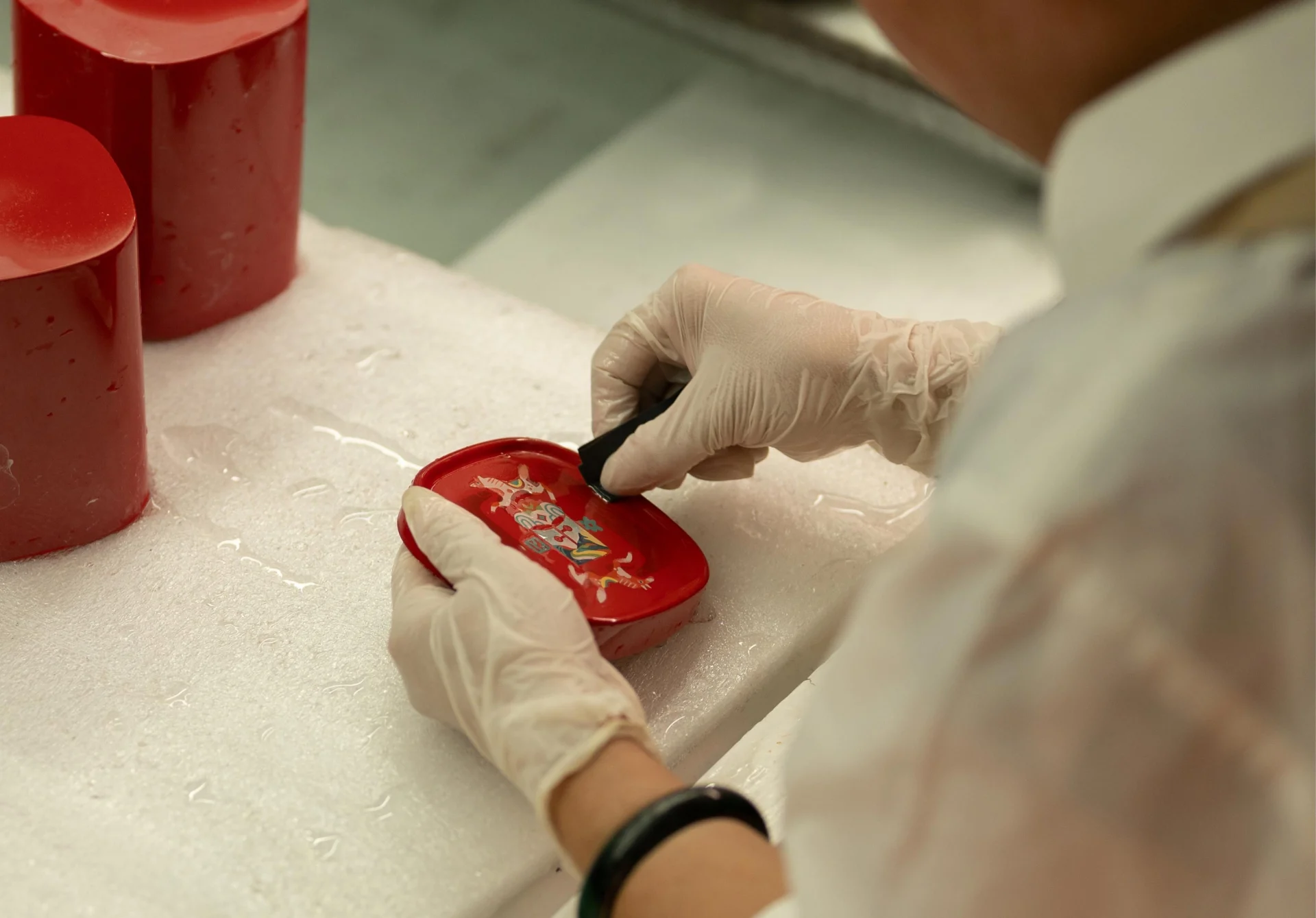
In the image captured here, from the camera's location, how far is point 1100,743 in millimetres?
561

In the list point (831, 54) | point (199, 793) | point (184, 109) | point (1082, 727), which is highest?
point (1082, 727)

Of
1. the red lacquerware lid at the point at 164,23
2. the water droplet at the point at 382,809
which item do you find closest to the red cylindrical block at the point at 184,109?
the red lacquerware lid at the point at 164,23

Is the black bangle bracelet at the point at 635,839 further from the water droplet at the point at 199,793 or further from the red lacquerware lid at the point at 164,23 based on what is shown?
the red lacquerware lid at the point at 164,23

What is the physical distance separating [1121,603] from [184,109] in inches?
42.1

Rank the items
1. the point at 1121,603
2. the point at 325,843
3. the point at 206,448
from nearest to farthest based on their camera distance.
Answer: the point at 1121,603 < the point at 325,843 < the point at 206,448

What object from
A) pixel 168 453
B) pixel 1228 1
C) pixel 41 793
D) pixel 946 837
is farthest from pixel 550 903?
pixel 1228 1

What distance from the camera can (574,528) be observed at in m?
1.16

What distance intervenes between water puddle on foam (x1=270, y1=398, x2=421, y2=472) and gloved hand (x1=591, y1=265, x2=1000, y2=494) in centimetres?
26

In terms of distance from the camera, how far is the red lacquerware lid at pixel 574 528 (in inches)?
42.9

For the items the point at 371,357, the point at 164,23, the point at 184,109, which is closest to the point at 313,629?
the point at 371,357

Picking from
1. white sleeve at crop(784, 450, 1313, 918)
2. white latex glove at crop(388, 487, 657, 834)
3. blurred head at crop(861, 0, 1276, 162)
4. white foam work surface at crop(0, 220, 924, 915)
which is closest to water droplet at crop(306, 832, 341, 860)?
white foam work surface at crop(0, 220, 924, 915)

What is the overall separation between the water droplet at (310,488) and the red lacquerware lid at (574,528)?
158mm

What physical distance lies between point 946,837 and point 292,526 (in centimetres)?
82

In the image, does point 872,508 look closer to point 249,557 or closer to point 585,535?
point 585,535
